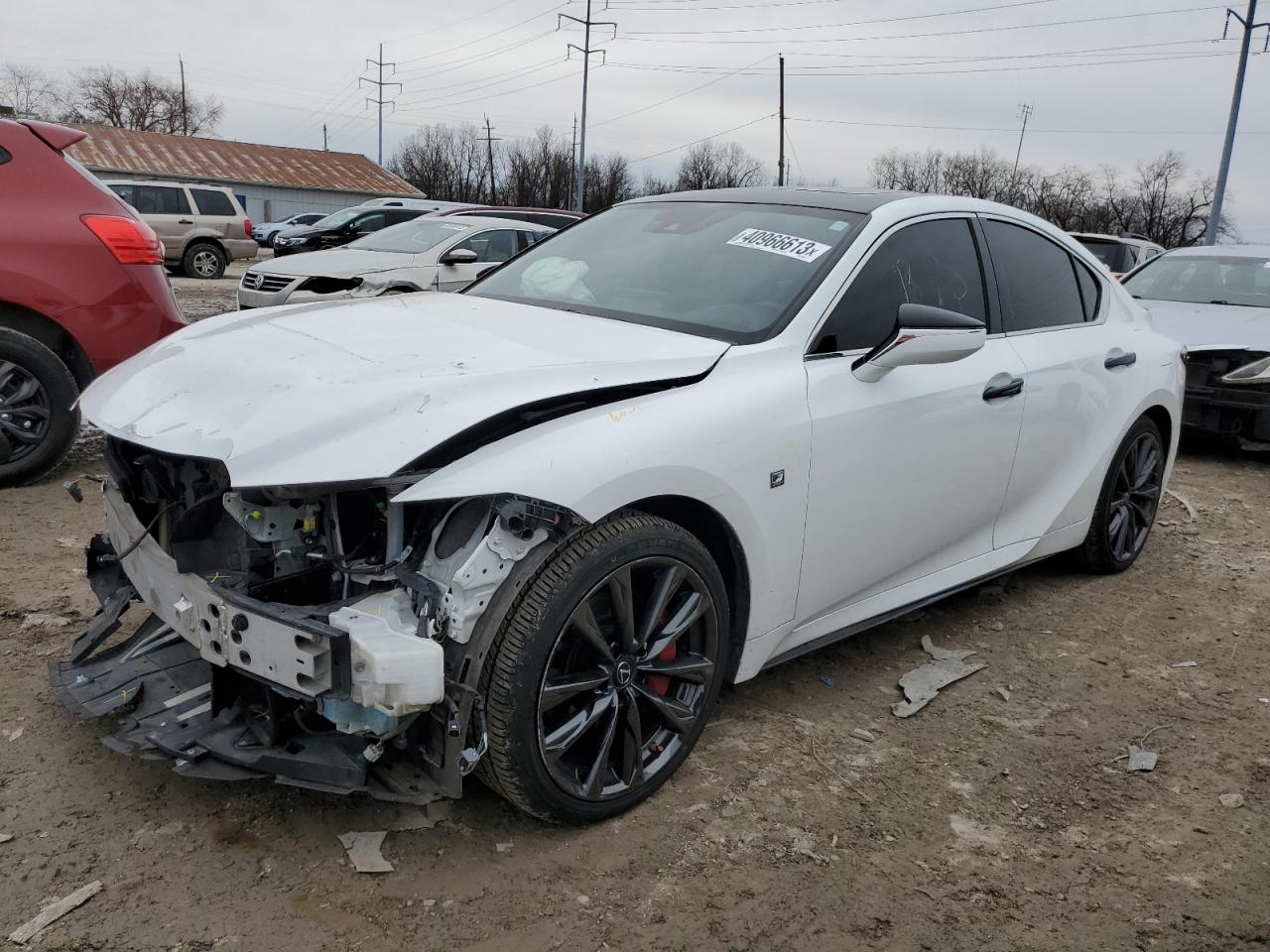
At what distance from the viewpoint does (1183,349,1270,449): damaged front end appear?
752 cm

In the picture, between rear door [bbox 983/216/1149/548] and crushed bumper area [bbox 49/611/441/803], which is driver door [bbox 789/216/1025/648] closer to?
rear door [bbox 983/216/1149/548]

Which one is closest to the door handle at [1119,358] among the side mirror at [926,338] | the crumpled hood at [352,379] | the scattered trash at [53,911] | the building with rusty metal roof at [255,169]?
the side mirror at [926,338]

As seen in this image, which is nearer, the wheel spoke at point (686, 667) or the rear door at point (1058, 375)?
the wheel spoke at point (686, 667)

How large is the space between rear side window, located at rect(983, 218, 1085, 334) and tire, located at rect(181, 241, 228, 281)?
18459mm

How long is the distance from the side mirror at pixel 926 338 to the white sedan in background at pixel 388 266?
19.8ft

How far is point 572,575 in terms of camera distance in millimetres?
2443

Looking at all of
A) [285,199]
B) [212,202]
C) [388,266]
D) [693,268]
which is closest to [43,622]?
[693,268]

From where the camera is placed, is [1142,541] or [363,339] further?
[1142,541]

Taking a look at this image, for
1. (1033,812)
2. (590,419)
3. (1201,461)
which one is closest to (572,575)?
(590,419)

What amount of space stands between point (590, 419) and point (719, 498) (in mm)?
438

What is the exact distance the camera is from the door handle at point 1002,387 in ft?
12.0

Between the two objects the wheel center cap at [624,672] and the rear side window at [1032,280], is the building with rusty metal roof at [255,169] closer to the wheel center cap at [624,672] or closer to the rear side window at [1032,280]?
the rear side window at [1032,280]

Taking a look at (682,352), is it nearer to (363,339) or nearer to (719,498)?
(719,498)

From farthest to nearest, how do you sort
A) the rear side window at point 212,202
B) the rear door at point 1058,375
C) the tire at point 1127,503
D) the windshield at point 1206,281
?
the rear side window at point 212,202, the windshield at point 1206,281, the tire at point 1127,503, the rear door at point 1058,375
